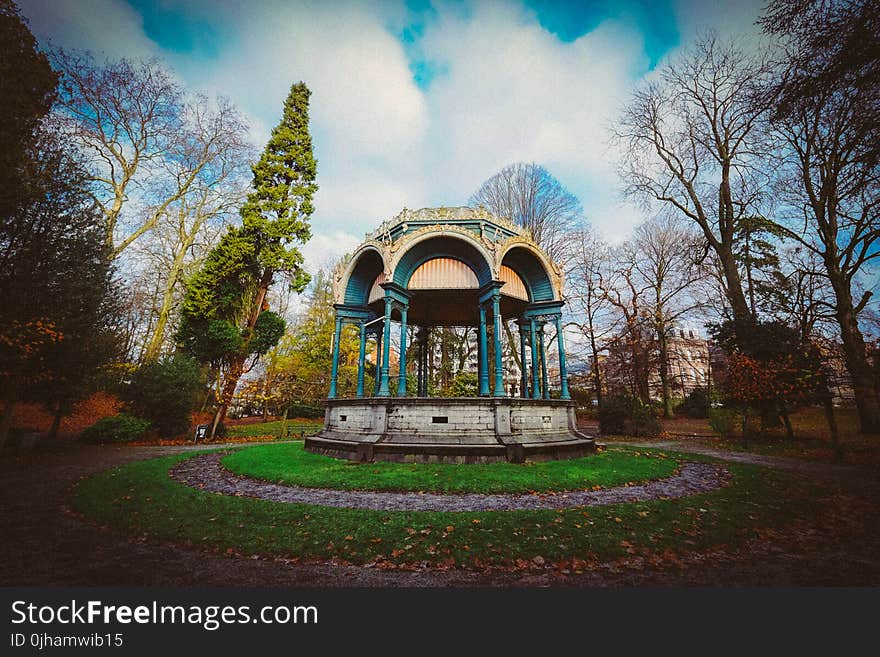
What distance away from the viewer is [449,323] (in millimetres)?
18969

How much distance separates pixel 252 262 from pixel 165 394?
886 centimetres

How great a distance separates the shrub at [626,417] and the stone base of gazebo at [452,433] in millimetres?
11396

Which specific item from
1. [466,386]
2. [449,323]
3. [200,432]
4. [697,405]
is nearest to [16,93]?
[200,432]

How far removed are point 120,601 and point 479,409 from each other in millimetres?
8995

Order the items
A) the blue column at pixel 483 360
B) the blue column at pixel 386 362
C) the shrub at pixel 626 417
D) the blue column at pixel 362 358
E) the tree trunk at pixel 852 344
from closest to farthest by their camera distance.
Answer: the blue column at pixel 386 362 → the blue column at pixel 483 360 → the tree trunk at pixel 852 344 → the blue column at pixel 362 358 → the shrub at pixel 626 417

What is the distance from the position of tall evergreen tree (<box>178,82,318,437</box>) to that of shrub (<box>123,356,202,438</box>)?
96.0 inches

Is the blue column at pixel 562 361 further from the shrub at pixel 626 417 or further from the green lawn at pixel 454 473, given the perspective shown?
the shrub at pixel 626 417

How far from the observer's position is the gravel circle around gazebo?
642 cm

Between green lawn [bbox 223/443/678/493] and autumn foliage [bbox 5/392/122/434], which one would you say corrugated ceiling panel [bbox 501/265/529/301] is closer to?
green lawn [bbox 223/443/678/493]

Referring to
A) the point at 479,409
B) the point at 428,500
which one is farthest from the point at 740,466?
the point at 428,500

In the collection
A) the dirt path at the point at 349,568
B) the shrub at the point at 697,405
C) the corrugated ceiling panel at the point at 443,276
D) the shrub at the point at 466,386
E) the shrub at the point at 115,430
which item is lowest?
the dirt path at the point at 349,568

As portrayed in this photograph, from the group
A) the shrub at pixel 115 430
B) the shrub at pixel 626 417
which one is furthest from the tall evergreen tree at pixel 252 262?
the shrub at pixel 626 417

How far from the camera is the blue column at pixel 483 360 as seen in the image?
1361 cm

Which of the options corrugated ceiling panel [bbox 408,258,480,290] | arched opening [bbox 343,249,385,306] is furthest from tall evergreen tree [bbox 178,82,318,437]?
corrugated ceiling panel [bbox 408,258,480,290]
